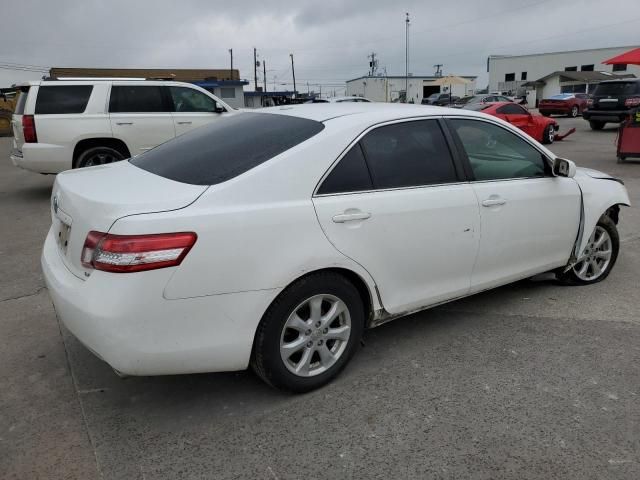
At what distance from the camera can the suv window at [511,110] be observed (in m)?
15.7

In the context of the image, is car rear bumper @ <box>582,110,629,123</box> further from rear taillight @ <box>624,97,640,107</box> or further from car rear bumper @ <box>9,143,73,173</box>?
car rear bumper @ <box>9,143,73,173</box>

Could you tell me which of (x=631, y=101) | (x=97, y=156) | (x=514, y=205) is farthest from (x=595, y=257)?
(x=631, y=101)

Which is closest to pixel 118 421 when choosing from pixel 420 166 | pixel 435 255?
pixel 435 255

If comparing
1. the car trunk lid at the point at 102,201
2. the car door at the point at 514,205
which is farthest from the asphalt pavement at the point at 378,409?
the car trunk lid at the point at 102,201

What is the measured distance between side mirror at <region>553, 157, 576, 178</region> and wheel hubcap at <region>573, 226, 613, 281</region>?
0.76m

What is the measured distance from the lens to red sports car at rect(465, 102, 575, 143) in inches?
614

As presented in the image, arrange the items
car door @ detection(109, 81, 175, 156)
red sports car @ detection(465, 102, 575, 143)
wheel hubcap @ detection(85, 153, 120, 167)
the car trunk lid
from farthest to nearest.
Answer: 1. red sports car @ detection(465, 102, 575, 143)
2. car door @ detection(109, 81, 175, 156)
3. wheel hubcap @ detection(85, 153, 120, 167)
4. the car trunk lid

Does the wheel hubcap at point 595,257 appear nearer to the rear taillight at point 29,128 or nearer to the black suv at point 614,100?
the rear taillight at point 29,128

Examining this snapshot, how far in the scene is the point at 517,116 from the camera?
16109 mm

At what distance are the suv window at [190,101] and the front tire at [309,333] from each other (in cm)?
731

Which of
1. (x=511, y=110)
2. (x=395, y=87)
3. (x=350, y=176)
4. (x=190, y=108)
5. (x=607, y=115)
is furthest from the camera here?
(x=395, y=87)

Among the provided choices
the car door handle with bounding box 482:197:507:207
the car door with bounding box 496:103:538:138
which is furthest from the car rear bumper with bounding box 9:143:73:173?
the car door with bounding box 496:103:538:138

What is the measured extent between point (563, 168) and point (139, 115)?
22.9 feet

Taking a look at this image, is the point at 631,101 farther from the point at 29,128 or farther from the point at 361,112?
the point at 361,112
